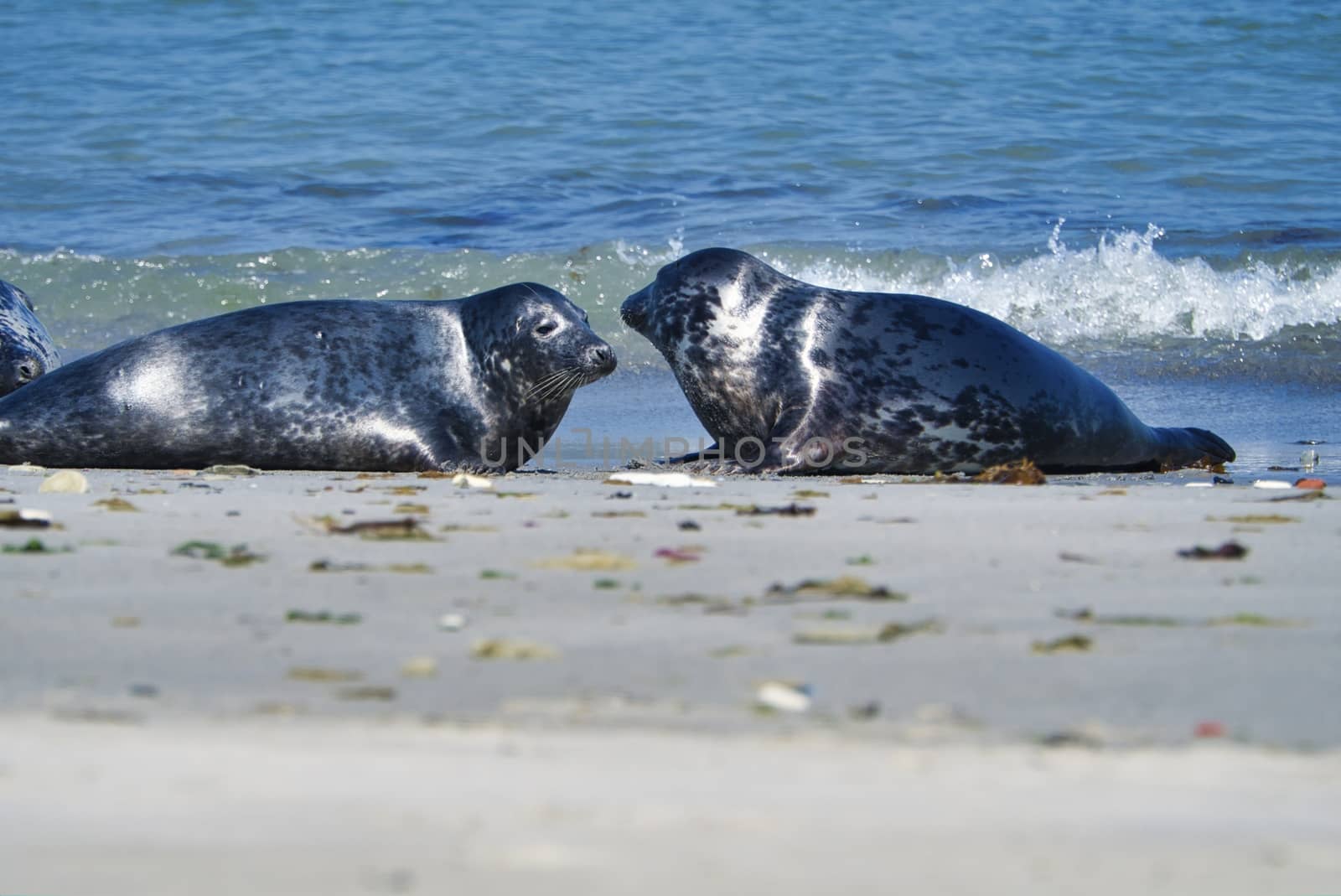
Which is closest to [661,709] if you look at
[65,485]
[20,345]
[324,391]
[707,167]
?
Answer: [65,485]

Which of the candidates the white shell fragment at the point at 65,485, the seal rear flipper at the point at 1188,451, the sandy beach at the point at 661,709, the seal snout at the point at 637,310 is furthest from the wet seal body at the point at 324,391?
the sandy beach at the point at 661,709

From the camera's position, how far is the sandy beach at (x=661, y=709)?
4.39 feet

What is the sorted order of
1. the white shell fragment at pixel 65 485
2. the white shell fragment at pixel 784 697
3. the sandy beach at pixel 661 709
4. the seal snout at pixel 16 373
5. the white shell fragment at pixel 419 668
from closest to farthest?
the sandy beach at pixel 661 709, the white shell fragment at pixel 784 697, the white shell fragment at pixel 419 668, the white shell fragment at pixel 65 485, the seal snout at pixel 16 373

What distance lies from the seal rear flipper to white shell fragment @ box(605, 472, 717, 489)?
2.16 meters

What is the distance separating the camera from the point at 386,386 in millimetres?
6062

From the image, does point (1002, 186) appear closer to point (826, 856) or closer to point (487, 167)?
point (487, 167)

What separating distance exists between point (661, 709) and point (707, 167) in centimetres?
1396

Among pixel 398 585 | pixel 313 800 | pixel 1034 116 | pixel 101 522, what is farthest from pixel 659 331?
pixel 1034 116

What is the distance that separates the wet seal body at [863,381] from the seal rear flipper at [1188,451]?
0.16 m

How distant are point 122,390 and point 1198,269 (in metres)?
7.87

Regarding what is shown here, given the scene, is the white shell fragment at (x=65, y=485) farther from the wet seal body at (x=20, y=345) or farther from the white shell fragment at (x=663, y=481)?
the wet seal body at (x=20, y=345)

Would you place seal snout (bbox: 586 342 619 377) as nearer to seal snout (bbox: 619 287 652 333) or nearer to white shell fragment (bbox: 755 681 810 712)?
seal snout (bbox: 619 287 652 333)

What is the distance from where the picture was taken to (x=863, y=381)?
5969 mm

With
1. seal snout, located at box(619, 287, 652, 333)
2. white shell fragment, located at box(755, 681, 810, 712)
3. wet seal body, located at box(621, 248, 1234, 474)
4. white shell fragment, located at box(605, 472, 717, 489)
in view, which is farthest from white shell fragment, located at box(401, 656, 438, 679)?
seal snout, located at box(619, 287, 652, 333)
